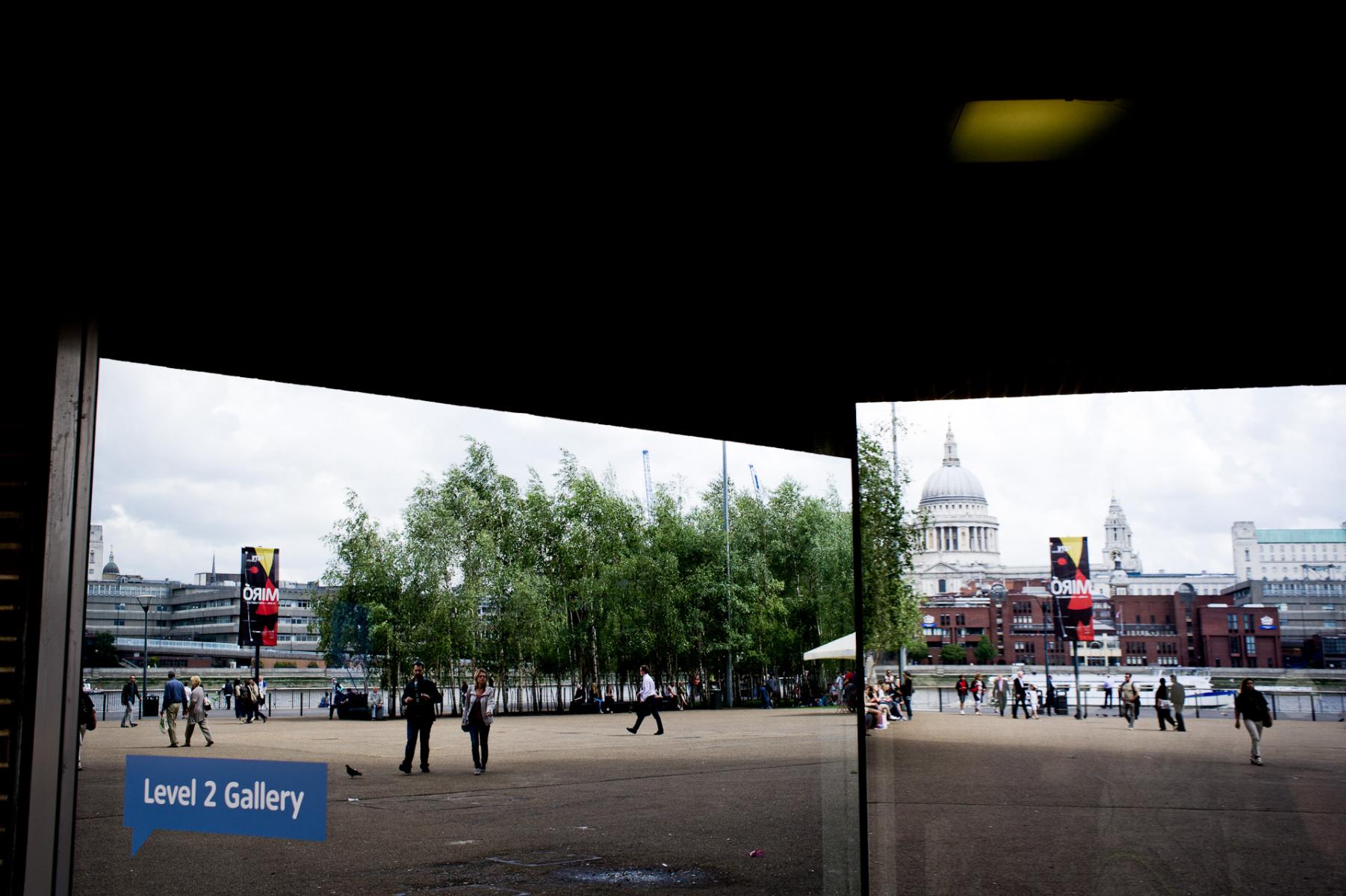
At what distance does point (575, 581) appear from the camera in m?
8.12

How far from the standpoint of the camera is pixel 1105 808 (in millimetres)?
12133

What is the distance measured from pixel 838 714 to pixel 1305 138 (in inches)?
160

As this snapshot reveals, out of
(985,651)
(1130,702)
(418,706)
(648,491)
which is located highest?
(648,491)

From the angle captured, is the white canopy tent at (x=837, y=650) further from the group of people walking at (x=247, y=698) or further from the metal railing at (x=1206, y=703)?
the metal railing at (x=1206, y=703)

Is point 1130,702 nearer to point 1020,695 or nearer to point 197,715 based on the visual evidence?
point 1020,695

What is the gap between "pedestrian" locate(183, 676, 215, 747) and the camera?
4648 mm

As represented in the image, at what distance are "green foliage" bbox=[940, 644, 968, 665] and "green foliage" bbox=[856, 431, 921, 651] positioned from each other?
9.18 meters

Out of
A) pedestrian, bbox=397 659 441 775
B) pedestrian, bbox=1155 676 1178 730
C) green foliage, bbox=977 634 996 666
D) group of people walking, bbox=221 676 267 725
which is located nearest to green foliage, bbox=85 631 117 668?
group of people walking, bbox=221 676 267 725

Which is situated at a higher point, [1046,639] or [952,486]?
[952,486]

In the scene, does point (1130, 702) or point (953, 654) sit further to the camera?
point (1130, 702)

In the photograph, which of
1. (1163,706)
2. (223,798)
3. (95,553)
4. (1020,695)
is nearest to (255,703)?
(223,798)

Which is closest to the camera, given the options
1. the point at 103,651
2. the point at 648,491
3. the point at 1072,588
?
the point at 103,651

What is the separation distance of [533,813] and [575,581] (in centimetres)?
290

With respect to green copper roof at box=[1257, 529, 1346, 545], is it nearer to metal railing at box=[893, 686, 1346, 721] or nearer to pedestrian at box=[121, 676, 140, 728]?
metal railing at box=[893, 686, 1346, 721]
